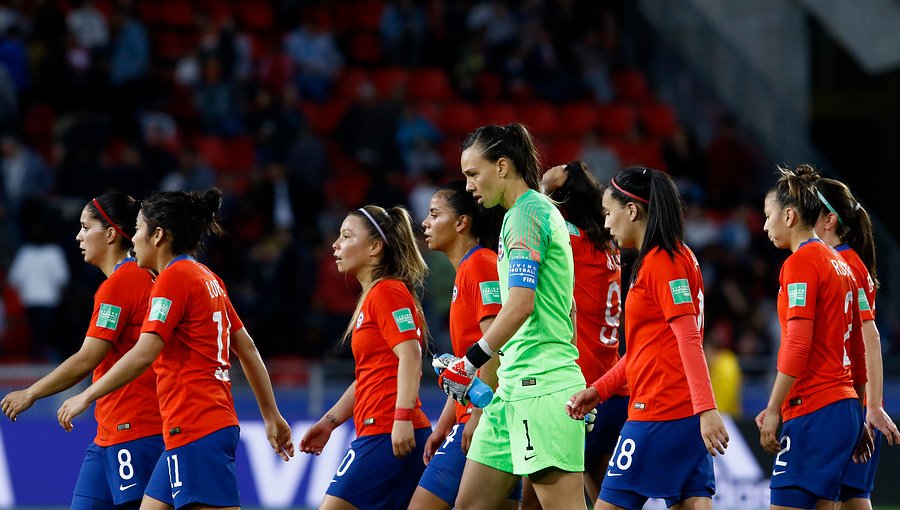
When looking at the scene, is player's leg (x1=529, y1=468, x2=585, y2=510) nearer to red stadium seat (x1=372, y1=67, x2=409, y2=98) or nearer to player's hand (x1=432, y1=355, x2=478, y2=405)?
player's hand (x1=432, y1=355, x2=478, y2=405)

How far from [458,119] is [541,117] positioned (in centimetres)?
133

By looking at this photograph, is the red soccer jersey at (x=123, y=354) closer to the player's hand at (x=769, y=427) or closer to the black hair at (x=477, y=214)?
the black hair at (x=477, y=214)

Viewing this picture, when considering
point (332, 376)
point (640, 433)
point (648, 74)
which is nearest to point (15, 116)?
point (332, 376)

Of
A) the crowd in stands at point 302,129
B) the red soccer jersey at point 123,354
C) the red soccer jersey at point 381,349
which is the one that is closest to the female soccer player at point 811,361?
the red soccer jersey at point 381,349

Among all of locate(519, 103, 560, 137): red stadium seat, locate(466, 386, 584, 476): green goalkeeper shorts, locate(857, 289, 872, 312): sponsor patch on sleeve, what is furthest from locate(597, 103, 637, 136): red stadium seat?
locate(466, 386, 584, 476): green goalkeeper shorts

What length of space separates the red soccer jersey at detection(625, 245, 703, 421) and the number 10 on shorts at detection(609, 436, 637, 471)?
13 cm

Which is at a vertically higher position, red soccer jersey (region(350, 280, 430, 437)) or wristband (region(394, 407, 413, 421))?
red soccer jersey (region(350, 280, 430, 437))

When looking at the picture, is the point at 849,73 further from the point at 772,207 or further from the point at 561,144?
the point at 772,207

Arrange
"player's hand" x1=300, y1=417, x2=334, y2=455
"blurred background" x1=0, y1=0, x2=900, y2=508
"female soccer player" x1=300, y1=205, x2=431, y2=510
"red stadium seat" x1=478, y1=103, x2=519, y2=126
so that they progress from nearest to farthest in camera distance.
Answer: "female soccer player" x1=300, y1=205, x2=431, y2=510 → "player's hand" x1=300, y1=417, x2=334, y2=455 → "blurred background" x1=0, y1=0, x2=900, y2=508 → "red stadium seat" x1=478, y1=103, x2=519, y2=126

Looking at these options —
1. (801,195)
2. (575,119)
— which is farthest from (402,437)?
(575,119)

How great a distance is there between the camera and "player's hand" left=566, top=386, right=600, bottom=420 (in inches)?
224

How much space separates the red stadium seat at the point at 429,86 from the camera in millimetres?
19031

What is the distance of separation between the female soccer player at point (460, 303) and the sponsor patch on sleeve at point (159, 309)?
143 centimetres

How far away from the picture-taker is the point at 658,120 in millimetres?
19812
